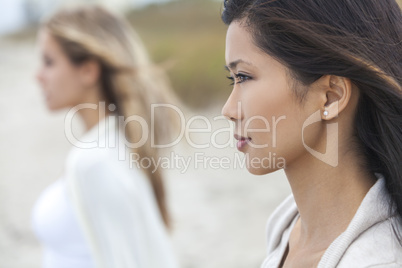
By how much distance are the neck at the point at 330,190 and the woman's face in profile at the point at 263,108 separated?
58mm

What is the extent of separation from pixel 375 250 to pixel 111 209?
164 centimetres

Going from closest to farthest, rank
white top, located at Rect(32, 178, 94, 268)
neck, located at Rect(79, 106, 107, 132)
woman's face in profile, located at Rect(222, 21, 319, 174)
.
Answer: woman's face in profile, located at Rect(222, 21, 319, 174)
white top, located at Rect(32, 178, 94, 268)
neck, located at Rect(79, 106, 107, 132)

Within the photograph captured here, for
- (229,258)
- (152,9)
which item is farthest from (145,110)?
(152,9)

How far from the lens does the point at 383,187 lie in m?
1.32

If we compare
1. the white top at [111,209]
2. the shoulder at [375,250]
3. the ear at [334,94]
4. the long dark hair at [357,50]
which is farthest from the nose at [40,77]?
the shoulder at [375,250]

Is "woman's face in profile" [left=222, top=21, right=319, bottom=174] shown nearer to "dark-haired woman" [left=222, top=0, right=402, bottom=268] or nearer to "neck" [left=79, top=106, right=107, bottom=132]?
"dark-haired woman" [left=222, top=0, right=402, bottom=268]

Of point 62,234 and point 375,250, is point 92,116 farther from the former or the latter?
point 375,250

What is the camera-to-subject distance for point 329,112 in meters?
1.26

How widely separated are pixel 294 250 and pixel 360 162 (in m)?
0.32

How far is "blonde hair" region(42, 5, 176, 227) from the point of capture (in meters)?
2.92

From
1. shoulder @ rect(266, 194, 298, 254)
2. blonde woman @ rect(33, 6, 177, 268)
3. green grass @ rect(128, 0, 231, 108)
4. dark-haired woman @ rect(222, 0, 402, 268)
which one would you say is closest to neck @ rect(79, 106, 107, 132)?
blonde woman @ rect(33, 6, 177, 268)

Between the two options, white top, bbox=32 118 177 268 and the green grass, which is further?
the green grass

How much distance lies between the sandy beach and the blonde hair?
38cm

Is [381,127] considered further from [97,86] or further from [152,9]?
[152,9]
